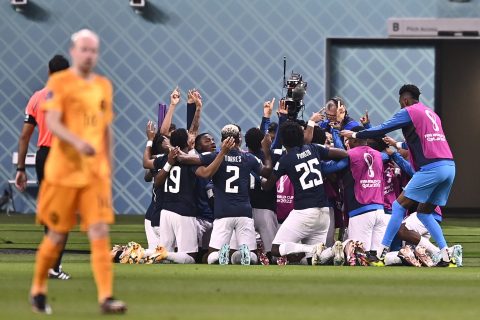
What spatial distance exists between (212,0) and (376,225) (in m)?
11.8

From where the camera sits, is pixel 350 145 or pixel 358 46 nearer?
pixel 350 145

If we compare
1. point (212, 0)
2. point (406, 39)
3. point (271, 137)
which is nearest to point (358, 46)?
point (406, 39)

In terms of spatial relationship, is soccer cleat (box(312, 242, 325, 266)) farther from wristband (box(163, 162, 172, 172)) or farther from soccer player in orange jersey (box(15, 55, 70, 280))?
soccer player in orange jersey (box(15, 55, 70, 280))

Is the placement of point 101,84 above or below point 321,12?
below

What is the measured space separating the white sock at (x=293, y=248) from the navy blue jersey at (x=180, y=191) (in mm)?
1263

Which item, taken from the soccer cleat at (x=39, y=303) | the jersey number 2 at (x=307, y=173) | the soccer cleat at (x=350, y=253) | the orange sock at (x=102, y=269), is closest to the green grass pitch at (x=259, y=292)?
the soccer cleat at (x=39, y=303)

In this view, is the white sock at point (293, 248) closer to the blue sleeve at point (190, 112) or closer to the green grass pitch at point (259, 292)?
the green grass pitch at point (259, 292)

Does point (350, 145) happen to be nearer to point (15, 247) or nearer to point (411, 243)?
point (411, 243)

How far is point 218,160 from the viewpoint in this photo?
12.7 metres

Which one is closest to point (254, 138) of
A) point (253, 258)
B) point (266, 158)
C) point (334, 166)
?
point (266, 158)

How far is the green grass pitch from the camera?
727 centimetres

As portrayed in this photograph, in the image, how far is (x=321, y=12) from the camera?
2419 centimetres

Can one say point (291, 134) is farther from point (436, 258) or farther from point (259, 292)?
point (259, 292)

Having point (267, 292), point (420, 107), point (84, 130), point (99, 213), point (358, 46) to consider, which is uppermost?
point (358, 46)
